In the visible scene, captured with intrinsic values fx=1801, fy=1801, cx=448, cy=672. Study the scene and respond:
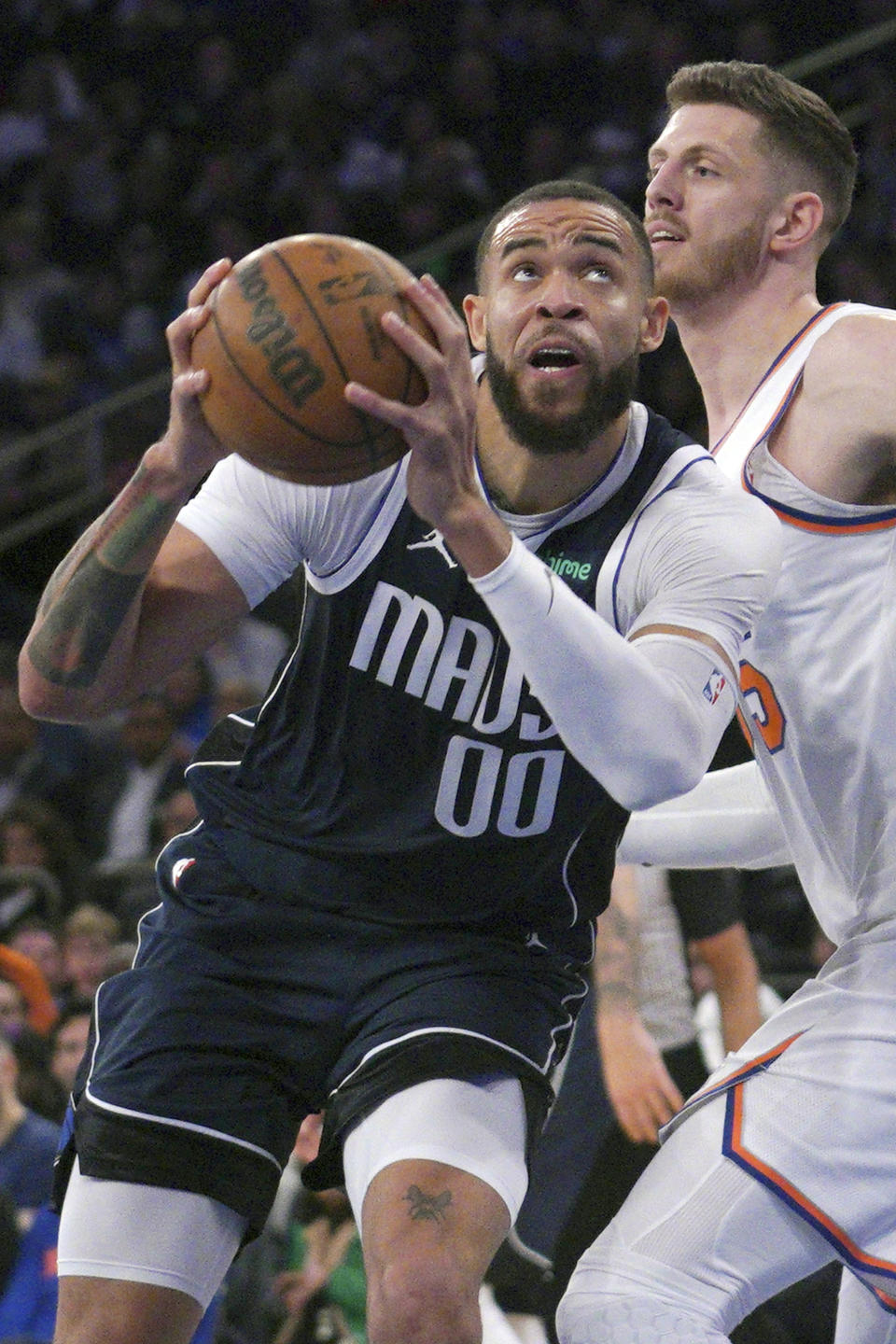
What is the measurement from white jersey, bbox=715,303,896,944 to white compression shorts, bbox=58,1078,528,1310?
68 centimetres

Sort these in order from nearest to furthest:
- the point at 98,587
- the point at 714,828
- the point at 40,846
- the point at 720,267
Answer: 1. the point at 98,587
2. the point at 720,267
3. the point at 714,828
4. the point at 40,846

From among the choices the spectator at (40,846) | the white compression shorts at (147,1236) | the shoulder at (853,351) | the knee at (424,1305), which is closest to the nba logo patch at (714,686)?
the shoulder at (853,351)

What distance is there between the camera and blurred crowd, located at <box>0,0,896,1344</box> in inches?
308

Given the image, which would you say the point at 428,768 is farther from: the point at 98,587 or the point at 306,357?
the point at 306,357

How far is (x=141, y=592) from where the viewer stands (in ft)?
9.12

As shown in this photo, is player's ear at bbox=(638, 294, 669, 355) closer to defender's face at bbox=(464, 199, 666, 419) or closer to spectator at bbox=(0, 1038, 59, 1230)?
defender's face at bbox=(464, 199, 666, 419)

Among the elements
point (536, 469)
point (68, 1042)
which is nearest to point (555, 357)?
point (536, 469)

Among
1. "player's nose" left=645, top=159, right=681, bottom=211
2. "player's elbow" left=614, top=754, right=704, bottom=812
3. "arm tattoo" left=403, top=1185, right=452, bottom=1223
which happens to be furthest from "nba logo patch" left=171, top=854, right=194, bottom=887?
"player's nose" left=645, top=159, right=681, bottom=211

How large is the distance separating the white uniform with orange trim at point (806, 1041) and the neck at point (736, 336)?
10 centimetres

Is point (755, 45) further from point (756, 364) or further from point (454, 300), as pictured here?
point (756, 364)

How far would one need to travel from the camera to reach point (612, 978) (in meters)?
4.82

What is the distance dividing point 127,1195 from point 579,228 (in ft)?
5.52

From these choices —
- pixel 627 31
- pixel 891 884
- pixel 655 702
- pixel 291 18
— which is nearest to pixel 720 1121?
pixel 891 884

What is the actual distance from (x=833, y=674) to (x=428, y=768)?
670mm
